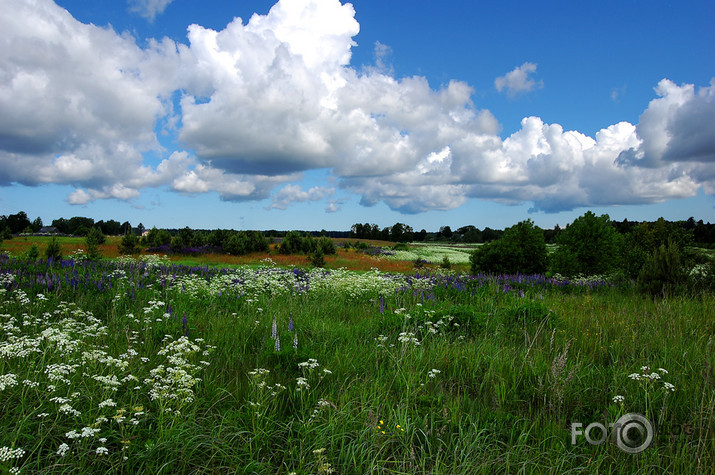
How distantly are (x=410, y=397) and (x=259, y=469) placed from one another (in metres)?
1.37

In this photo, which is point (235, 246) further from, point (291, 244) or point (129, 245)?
point (129, 245)

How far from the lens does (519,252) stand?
14.2m

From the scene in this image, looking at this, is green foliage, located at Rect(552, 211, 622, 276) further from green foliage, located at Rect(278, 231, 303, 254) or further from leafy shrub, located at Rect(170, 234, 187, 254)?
leafy shrub, located at Rect(170, 234, 187, 254)

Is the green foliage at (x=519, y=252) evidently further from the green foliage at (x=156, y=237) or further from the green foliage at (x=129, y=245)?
the green foliage at (x=156, y=237)

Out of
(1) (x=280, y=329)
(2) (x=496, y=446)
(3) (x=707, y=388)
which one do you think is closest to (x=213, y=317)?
(1) (x=280, y=329)

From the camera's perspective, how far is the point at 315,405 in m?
3.28

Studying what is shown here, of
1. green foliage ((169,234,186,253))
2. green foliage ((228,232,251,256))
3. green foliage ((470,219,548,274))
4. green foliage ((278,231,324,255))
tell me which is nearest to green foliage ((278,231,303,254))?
green foliage ((278,231,324,255))

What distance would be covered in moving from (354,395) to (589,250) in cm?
1371

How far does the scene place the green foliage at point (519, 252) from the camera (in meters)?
14.3

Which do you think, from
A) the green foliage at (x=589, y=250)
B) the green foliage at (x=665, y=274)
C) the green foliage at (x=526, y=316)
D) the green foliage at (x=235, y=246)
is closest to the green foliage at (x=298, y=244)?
the green foliage at (x=235, y=246)

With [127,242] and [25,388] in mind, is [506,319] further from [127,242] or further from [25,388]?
[127,242]

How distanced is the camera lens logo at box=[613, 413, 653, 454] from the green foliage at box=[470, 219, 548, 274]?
38.2 ft

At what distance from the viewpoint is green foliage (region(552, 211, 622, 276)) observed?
13.8m

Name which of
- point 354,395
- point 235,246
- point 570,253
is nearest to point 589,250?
point 570,253
